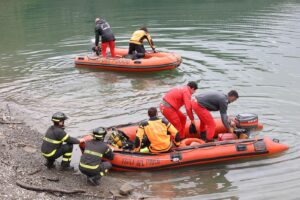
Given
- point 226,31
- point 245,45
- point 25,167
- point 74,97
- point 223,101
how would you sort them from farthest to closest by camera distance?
point 226,31, point 245,45, point 74,97, point 223,101, point 25,167

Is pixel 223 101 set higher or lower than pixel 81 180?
higher

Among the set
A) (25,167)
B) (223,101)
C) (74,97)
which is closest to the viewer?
(25,167)

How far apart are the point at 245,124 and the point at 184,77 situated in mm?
6185

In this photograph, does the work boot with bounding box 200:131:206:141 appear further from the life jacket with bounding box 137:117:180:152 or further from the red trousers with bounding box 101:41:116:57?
the red trousers with bounding box 101:41:116:57

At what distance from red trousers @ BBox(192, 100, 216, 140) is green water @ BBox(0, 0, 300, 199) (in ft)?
2.87

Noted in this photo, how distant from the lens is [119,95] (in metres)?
14.4

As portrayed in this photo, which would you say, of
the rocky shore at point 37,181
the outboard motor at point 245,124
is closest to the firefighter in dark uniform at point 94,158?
the rocky shore at point 37,181

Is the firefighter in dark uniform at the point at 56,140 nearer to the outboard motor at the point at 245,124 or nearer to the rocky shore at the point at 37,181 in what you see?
the rocky shore at the point at 37,181

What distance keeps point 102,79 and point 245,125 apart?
293 inches

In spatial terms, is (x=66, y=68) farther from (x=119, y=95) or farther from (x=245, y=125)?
(x=245, y=125)

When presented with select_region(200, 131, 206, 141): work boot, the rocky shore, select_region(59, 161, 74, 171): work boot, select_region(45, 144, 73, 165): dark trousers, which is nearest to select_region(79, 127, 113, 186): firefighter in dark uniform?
the rocky shore

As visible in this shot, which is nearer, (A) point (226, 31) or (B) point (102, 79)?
(B) point (102, 79)

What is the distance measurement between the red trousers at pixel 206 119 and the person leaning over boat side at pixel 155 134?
100 cm

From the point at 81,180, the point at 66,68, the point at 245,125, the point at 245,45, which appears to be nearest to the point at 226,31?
the point at 245,45
